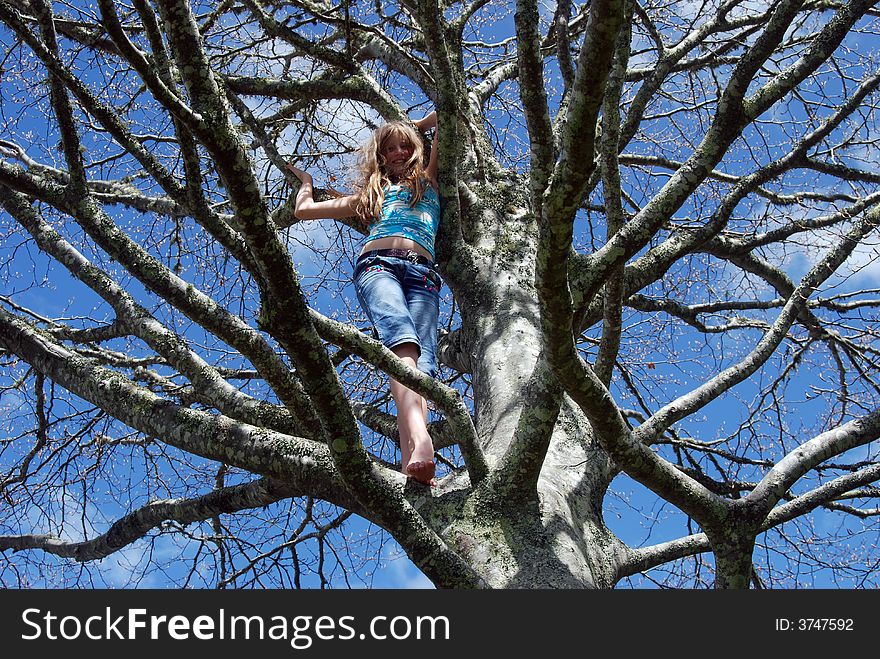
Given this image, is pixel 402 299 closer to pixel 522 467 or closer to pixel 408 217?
pixel 408 217

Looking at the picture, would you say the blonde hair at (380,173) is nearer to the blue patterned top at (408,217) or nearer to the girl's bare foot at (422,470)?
the blue patterned top at (408,217)

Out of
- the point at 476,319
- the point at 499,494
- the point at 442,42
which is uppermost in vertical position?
the point at 442,42

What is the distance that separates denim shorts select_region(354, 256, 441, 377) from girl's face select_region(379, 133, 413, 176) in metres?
0.54

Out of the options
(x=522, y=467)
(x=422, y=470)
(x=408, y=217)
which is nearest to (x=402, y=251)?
(x=408, y=217)

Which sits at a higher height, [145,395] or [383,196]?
[383,196]

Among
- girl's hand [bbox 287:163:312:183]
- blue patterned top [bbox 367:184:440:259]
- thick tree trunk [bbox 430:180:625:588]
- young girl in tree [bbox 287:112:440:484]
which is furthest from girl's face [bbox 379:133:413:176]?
thick tree trunk [bbox 430:180:625:588]

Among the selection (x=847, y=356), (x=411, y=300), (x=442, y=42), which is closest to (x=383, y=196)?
(x=411, y=300)

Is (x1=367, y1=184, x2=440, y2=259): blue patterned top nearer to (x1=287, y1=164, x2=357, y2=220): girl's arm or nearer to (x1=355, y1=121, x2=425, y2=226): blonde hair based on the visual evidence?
(x1=355, y1=121, x2=425, y2=226): blonde hair

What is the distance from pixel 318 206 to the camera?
3674mm

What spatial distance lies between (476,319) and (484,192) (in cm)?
76

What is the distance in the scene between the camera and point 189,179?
2111mm

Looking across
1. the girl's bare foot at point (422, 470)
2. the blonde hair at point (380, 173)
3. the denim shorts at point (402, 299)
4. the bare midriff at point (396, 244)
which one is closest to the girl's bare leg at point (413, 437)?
the girl's bare foot at point (422, 470)
